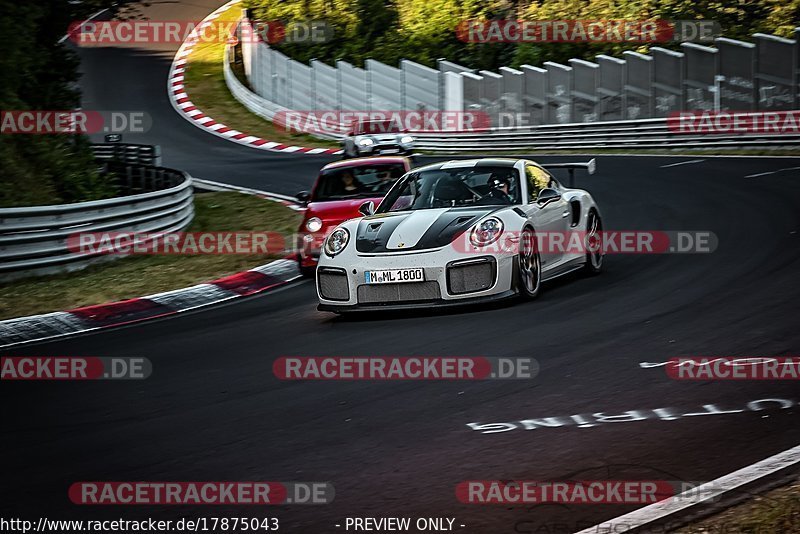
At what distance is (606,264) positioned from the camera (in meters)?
11.8

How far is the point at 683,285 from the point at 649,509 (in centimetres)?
586

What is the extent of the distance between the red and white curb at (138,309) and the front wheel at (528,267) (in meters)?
3.61

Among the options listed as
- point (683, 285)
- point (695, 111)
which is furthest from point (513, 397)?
point (695, 111)

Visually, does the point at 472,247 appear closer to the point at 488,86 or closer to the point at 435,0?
the point at 488,86

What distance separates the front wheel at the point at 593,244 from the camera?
11.0 meters
